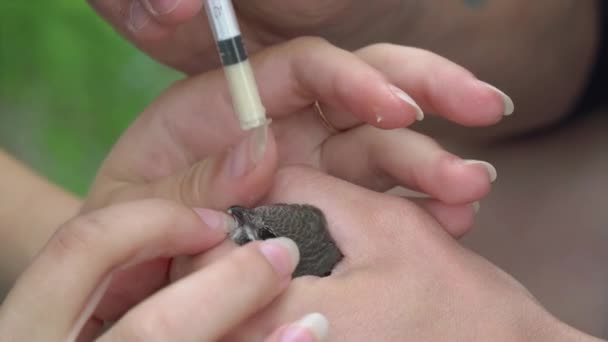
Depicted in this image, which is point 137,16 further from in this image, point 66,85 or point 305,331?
point 66,85

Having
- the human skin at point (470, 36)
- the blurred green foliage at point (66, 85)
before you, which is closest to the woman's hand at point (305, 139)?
the human skin at point (470, 36)

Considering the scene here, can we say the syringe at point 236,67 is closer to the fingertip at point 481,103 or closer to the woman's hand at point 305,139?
the woman's hand at point 305,139

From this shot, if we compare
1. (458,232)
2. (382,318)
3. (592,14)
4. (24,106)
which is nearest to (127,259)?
(382,318)

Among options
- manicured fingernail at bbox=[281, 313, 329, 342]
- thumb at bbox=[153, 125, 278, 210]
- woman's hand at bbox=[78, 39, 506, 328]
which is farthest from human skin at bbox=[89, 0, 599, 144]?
manicured fingernail at bbox=[281, 313, 329, 342]

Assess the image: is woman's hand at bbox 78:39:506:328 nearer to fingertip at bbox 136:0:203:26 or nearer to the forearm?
fingertip at bbox 136:0:203:26

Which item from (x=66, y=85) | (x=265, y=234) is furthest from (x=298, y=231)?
(x=66, y=85)

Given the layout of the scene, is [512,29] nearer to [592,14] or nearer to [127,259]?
[592,14]
